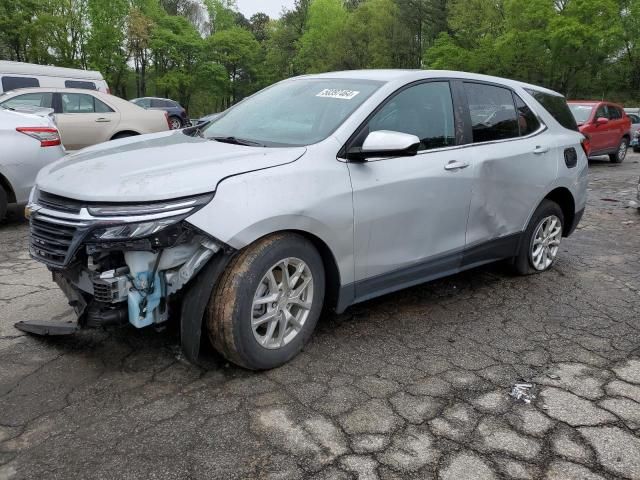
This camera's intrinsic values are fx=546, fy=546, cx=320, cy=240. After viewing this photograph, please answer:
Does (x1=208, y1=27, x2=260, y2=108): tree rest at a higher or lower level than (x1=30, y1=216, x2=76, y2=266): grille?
higher

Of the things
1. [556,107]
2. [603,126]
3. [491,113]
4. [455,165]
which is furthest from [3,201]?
[603,126]

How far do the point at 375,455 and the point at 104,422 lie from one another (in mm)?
1255

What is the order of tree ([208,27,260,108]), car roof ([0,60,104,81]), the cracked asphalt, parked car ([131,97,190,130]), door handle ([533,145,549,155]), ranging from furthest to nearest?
tree ([208,27,260,108])
parked car ([131,97,190,130])
car roof ([0,60,104,81])
door handle ([533,145,549,155])
the cracked asphalt

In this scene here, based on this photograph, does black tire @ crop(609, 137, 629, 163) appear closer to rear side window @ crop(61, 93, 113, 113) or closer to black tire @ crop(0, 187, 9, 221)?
rear side window @ crop(61, 93, 113, 113)

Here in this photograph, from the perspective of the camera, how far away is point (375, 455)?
236 centimetres

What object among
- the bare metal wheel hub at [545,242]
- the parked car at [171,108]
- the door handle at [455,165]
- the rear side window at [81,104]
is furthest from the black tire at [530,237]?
the parked car at [171,108]

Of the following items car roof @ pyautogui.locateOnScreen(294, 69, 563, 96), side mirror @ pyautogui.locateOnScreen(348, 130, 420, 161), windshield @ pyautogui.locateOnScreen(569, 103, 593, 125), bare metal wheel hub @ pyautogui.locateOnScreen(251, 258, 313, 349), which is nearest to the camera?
bare metal wheel hub @ pyautogui.locateOnScreen(251, 258, 313, 349)

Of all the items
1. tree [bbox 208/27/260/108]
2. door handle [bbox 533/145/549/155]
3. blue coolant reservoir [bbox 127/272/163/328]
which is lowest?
blue coolant reservoir [bbox 127/272/163/328]

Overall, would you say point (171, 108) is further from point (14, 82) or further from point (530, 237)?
point (530, 237)

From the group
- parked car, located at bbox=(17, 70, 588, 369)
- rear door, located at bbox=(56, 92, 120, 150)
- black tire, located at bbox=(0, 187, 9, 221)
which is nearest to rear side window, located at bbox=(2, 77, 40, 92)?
rear door, located at bbox=(56, 92, 120, 150)

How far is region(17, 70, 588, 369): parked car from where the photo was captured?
103 inches

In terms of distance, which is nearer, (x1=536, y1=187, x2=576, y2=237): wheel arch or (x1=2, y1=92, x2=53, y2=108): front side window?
(x1=536, y1=187, x2=576, y2=237): wheel arch

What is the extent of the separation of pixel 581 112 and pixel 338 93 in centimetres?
1177

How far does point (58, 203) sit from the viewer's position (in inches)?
108
